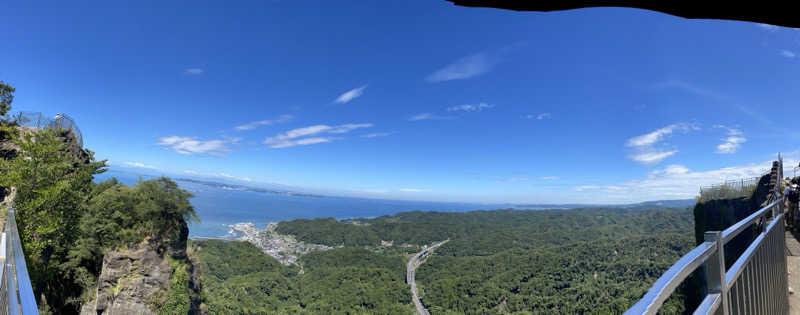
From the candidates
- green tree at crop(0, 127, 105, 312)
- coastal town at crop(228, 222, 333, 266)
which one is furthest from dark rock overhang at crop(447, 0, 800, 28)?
coastal town at crop(228, 222, 333, 266)

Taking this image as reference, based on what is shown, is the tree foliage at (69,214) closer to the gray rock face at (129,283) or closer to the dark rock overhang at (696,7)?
the gray rock face at (129,283)

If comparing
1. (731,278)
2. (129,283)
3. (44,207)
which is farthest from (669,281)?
(129,283)

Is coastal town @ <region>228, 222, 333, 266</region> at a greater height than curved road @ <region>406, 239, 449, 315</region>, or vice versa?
coastal town @ <region>228, 222, 333, 266</region>

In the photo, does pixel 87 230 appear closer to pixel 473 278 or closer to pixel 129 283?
pixel 129 283

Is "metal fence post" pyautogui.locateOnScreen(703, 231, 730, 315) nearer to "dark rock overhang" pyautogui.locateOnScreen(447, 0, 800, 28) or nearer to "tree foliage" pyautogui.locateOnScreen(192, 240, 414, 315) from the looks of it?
"dark rock overhang" pyautogui.locateOnScreen(447, 0, 800, 28)

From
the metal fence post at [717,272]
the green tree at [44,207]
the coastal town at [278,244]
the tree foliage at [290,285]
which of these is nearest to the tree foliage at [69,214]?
the green tree at [44,207]

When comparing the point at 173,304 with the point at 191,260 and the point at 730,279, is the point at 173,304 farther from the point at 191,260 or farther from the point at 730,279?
the point at 730,279
